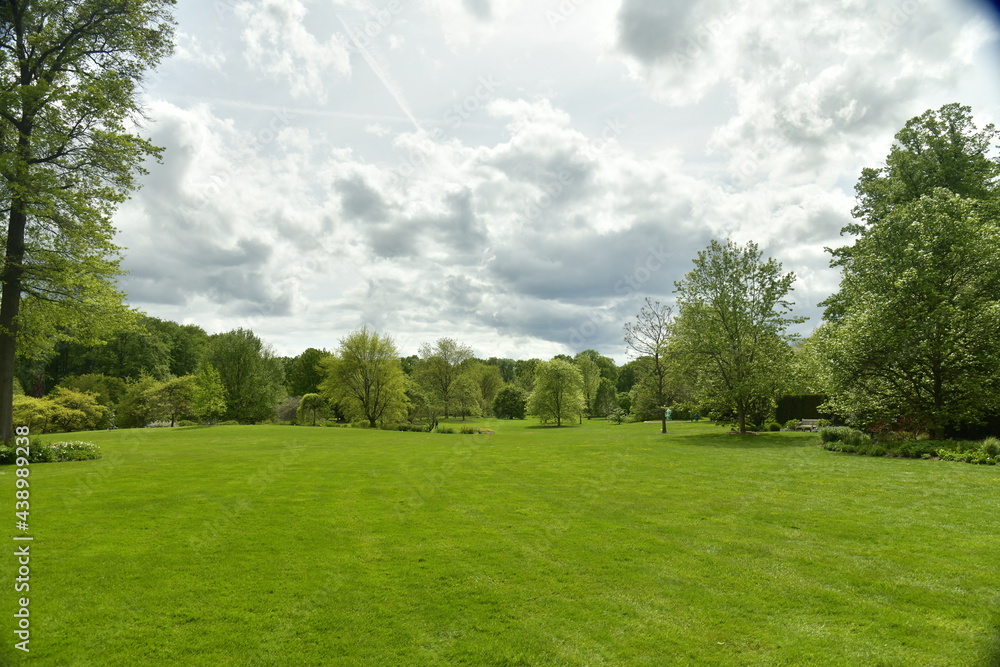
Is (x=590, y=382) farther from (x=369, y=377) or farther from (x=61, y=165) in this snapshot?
(x=61, y=165)

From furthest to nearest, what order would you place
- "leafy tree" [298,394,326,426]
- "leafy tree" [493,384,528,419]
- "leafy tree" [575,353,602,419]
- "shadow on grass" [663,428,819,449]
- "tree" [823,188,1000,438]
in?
"leafy tree" [493,384,528,419], "leafy tree" [575,353,602,419], "leafy tree" [298,394,326,426], "shadow on grass" [663,428,819,449], "tree" [823,188,1000,438]

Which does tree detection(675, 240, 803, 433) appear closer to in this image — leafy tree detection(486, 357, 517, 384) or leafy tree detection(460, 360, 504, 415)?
leafy tree detection(460, 360, 504, 415)

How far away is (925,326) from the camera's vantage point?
1944 centimetres

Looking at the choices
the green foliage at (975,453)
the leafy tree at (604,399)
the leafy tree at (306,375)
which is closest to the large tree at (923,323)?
the green foliage at (975,453)

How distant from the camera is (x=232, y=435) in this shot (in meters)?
30.4

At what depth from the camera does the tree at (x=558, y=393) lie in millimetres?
52875

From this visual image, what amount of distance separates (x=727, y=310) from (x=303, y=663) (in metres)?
30.4

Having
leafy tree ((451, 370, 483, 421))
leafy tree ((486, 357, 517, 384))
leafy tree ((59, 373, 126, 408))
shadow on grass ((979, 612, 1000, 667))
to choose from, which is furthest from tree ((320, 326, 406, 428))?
leafy tree ((486, 357, 517, 384))

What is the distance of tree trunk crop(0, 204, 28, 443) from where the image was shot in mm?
15969

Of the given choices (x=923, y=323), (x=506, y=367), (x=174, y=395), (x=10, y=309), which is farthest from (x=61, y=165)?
(x=506, y=367)

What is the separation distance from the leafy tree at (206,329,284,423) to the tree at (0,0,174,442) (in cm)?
3219

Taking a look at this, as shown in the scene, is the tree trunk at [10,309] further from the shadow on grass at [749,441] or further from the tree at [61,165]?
the shadow on grass at [749,441]

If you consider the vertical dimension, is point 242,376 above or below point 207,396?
above

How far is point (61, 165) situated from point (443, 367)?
46490 millimetres
